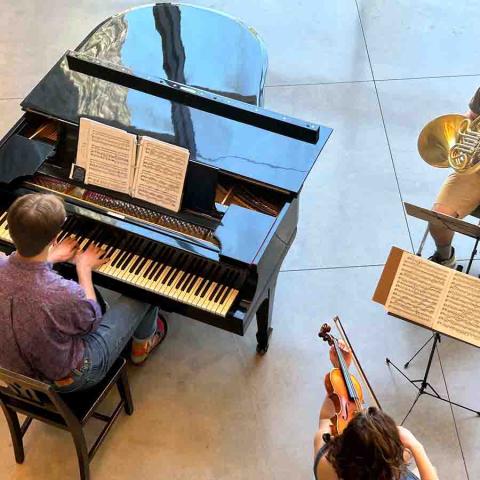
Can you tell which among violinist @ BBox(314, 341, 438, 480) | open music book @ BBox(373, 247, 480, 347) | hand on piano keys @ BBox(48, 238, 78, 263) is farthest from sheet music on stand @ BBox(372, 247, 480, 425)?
hand on piano keys @ BBox(48, 238, 78, 263)

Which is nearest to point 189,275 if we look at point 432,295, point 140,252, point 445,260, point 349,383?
point 140,252

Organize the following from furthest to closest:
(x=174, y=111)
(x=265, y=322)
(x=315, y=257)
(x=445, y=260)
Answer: (x=315, y=257)
(x=445, y=260)
(x=265, y=322)
(x=174, y=111)

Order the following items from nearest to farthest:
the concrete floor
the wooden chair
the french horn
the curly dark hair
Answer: the curly dark hair < the wooden chair < the french horn < the concrete floor

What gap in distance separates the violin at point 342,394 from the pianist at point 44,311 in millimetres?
995

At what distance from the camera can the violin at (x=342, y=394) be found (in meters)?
2.91

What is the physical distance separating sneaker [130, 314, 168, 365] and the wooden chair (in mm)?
258

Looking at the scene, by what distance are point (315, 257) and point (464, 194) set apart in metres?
0.98

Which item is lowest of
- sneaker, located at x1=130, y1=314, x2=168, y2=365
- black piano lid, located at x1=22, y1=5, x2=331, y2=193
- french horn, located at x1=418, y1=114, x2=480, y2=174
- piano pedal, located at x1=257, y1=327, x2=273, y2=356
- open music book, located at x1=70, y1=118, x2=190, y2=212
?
sneaker, located at x1=130, y1=314, x2=168, y2=365

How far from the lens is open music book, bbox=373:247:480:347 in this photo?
10.2ft

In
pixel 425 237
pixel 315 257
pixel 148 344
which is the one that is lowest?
pixel 148 344

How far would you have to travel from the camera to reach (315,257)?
436cm

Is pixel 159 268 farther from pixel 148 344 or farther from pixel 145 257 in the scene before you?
pixel 148 344

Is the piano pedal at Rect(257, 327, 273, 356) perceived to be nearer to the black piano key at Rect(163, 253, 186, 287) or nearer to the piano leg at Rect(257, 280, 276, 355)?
the piano leg at Rect(257, 280, 276, 355)

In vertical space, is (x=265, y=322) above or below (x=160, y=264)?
below
